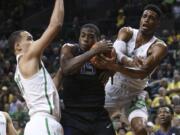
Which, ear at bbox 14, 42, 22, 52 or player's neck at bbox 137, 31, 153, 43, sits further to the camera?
player's neck at bbox 137, 31, 153, 43

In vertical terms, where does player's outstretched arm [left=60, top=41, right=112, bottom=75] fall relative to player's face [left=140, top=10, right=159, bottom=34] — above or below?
below

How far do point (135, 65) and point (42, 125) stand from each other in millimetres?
1398

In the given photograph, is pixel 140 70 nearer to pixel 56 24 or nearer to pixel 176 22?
pixel 56 24

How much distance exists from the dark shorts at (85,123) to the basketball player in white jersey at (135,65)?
527 millimetres

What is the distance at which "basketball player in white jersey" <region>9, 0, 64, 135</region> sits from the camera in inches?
220

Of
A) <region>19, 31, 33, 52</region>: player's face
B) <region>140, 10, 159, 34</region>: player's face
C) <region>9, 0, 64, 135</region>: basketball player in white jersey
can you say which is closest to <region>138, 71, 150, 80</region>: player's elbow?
<region>140, 10, 159, 34</region>: player's face

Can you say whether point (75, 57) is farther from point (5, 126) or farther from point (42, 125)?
point (5, 126)

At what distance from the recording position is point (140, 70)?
250 inches

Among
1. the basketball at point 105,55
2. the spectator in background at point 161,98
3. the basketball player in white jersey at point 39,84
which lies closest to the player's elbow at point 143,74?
the basketball at point 105,55

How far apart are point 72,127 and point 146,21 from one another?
4.71 ft

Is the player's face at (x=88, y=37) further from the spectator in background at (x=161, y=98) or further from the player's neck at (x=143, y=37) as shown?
the spectator in background at (x=161, y=98)

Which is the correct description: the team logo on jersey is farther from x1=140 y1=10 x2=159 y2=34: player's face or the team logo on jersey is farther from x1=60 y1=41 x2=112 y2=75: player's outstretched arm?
x1=140 y1=10 x2=159 y2=34: player's face

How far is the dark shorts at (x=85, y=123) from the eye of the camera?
240 inches

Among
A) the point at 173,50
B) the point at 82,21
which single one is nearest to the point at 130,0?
the point at 82,21
